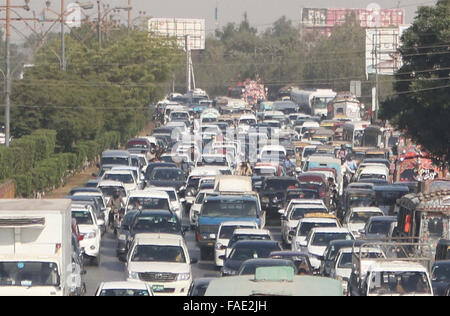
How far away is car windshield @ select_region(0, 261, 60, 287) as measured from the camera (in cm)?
2059

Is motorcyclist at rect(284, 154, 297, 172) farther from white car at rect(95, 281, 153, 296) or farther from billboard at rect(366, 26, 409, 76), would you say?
billboard at rect(366, 26, 409, 76)

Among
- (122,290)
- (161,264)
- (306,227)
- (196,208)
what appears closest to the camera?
(122,290)

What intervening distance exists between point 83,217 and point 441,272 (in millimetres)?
11829

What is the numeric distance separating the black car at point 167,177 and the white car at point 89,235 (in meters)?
14.1

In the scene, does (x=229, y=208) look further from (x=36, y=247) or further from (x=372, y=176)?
(x=372, y=176)

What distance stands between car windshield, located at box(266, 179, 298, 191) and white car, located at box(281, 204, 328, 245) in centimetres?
631

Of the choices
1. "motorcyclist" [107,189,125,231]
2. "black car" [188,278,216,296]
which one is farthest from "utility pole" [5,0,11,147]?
"black car" [188,278,216,296]

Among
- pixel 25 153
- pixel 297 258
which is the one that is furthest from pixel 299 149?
pixel 297 258

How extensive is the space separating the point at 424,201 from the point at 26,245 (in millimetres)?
10077

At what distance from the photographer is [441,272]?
75.1ft

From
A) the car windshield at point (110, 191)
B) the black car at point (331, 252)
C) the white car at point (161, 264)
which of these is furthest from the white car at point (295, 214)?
the white car at point (161, 264)

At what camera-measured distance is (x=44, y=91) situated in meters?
60.2
